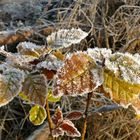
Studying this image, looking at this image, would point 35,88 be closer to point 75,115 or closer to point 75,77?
point 75,77

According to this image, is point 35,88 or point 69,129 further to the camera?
point 69,129

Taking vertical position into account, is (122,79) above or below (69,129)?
above

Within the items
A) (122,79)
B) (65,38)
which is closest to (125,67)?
(122,79)

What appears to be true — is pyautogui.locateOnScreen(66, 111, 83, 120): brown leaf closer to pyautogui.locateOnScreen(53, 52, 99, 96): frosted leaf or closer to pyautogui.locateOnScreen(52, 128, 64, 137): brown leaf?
pyautogui.locateOnScreen(52, 128, 64, 137): brown leaf

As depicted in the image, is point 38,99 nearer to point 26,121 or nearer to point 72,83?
point 72,83

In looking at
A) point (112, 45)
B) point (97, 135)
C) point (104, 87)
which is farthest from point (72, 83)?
point (112, 45)

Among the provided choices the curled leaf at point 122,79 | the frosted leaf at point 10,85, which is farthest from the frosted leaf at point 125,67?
the frosted leaf at point 10,85
